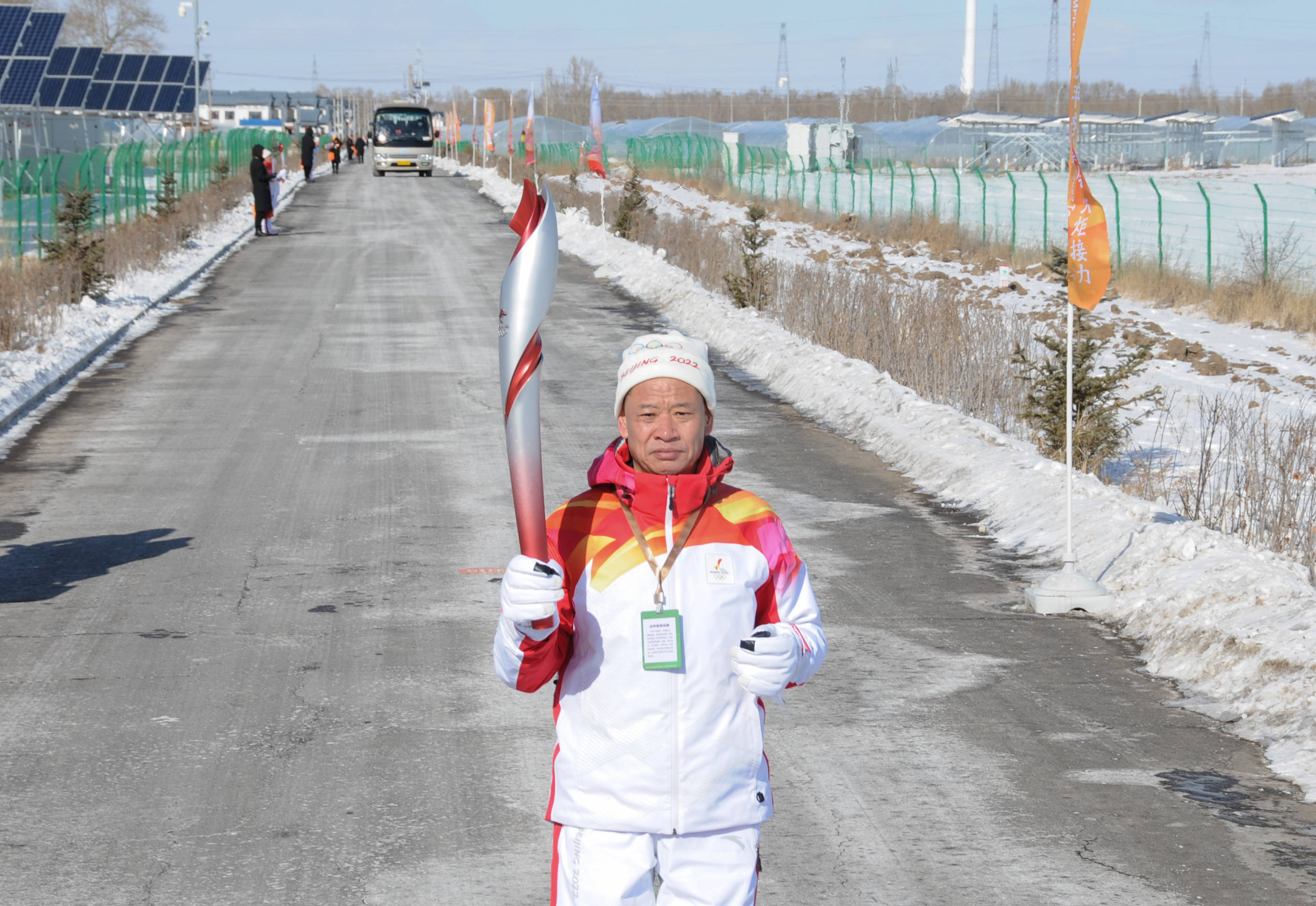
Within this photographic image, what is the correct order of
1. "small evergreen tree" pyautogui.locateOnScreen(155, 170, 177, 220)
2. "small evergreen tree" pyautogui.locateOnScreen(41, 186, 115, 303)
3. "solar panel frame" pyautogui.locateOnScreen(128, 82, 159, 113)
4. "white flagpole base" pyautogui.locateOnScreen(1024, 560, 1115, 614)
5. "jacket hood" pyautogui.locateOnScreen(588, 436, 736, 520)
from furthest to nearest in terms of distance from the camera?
"solar panel frame" pyautogui.locateOnScreen(128, 82, 159, 113), "small evergreen tree" pyautogui.locateOnScreen(155, 170, 177, 220), "small evergreen tree" pyautogui.locateOnScreen(41, 186, 115, 303), "white flagpole base" pyautogui.locateOnScreen(1024, 560, 1115, 614), "jacket hood" pyautogui.locateOnScreen(588, 436, 736, 520)

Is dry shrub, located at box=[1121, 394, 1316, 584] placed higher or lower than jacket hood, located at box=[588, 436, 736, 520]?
lower

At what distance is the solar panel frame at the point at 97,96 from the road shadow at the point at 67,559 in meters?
63.3

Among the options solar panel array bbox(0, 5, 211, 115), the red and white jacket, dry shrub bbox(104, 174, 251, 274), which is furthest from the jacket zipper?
solar panel array bbox(0, 5, 211, 115)

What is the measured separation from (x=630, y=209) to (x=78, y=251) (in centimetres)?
1295

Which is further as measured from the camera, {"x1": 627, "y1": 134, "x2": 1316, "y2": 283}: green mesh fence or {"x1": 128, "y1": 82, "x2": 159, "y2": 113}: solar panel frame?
{"x1": 128, "y1": 82, "x2": 159, "y2": 113}: solar panel frame

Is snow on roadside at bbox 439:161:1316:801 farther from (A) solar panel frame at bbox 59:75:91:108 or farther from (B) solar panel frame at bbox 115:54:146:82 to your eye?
(B) solar panel frame at bbox 115:54:146:82

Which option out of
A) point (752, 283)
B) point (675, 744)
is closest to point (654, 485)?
point (675, 744)

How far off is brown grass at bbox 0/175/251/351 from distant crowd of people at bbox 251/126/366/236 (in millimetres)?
1278

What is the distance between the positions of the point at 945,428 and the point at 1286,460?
3.11m

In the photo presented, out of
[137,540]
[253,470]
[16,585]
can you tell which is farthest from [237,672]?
[253,470]

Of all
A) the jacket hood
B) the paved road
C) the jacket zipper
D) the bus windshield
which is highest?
the bus windshield

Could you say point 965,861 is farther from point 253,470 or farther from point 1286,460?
point 253,470

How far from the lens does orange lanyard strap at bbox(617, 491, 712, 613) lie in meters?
2.87

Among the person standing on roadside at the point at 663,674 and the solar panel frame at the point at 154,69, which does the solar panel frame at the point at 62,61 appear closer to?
the solar panel frame at the point at 154,69
